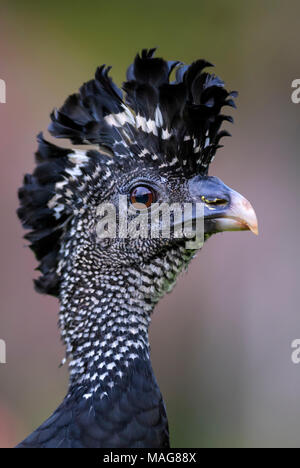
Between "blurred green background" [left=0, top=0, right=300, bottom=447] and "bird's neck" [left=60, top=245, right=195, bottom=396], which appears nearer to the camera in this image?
"bird's neck" [left=60, top=245, right=195, bottom=396]

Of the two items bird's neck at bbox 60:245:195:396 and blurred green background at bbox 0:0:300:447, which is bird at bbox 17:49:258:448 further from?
blurred green background at bbox 0:0:300:447

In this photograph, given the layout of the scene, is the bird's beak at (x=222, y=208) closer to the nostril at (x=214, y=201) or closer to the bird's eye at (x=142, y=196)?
the nostril at (x=214, y=201)

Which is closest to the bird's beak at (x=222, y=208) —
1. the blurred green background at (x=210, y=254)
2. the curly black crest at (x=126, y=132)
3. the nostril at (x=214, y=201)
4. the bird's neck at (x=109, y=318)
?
the nostril at (x=214, y=201)

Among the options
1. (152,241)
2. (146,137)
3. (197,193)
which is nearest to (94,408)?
(152,241)

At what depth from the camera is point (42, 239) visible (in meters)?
2.13

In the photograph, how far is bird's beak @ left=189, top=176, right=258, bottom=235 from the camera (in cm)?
186

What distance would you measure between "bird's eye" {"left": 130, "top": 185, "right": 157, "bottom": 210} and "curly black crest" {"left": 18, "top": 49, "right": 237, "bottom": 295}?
10 cm

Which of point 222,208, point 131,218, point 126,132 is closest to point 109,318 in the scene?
point 131,218

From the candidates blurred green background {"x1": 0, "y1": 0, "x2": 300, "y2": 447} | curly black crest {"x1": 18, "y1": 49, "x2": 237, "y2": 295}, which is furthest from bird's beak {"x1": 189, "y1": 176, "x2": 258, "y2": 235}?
blurred green background {"x1": 0, "y1": 0, "x2": 300, "y2": 447}

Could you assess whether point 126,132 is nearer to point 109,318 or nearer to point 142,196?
point 142,196

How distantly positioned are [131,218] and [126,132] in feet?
1.17

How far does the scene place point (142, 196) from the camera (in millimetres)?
1978

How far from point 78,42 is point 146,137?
374 cm

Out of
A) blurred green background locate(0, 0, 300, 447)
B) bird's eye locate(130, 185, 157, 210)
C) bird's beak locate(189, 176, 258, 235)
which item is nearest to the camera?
bird's beak locate(189, 176, 258, 235)
